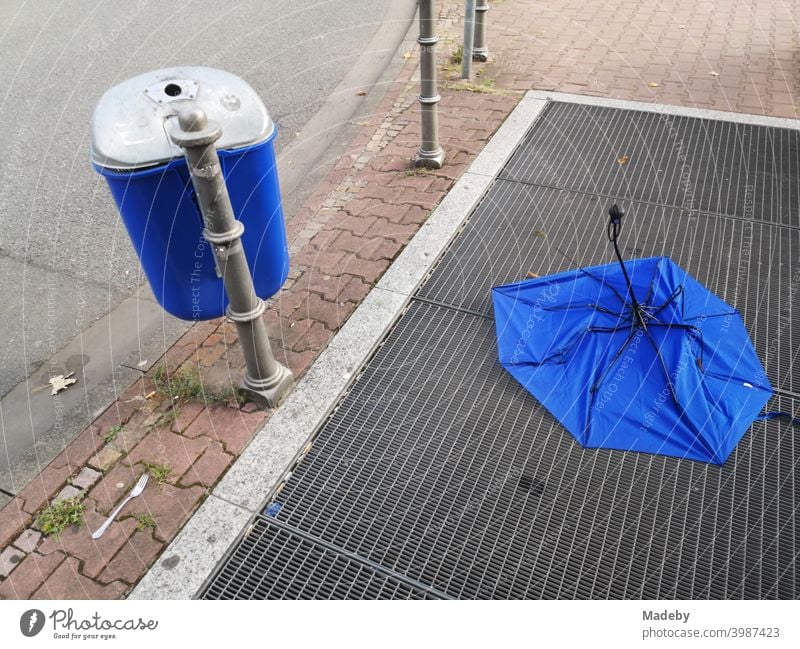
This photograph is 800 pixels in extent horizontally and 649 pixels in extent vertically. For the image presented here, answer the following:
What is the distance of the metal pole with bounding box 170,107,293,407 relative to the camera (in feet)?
8.25

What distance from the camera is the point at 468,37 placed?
6.49 m

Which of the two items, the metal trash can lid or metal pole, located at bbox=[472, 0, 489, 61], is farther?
metal pole, located at bbox=[472, 0, 489, 61]

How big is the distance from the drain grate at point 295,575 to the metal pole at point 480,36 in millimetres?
5982

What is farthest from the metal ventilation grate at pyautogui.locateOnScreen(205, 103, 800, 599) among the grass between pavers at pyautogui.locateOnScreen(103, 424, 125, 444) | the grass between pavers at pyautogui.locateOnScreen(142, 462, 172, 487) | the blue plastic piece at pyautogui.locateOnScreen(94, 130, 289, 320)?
the grass between pavers at pyautogui.locateOnScreen(103, 424, 125, 444)

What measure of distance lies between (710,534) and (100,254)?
172 inches

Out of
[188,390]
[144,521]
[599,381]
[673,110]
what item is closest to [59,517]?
[144,521]

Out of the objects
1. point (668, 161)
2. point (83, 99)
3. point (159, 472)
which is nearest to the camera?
point (159, 472)

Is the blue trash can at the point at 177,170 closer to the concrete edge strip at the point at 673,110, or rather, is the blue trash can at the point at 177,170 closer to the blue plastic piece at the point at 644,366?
the blue plastic piece at the point at 644,366

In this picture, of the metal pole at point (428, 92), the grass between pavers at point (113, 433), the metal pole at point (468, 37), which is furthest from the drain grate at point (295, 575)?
the metal pole at point (468, 37)

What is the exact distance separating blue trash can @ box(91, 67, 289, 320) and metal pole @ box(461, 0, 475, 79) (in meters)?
4.16

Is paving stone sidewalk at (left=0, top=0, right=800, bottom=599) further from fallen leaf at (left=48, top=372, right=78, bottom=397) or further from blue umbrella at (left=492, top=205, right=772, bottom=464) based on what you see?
blue umbrella at (left=492, top=205, right=772, bottom=464)

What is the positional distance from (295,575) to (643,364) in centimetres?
193

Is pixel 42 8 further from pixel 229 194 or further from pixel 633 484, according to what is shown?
pixel 633 484

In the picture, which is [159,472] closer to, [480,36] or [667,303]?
[667,303]
